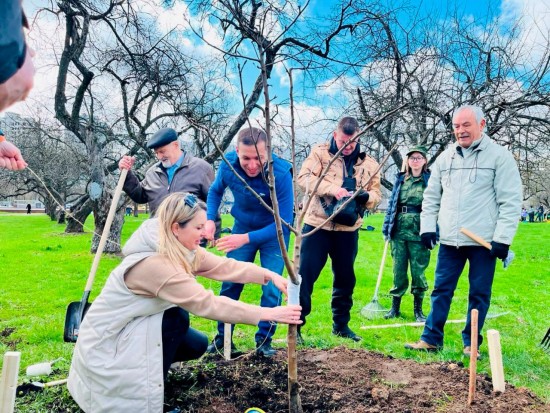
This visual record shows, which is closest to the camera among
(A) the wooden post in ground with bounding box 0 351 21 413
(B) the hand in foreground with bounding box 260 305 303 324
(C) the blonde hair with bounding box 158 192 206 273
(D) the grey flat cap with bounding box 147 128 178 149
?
(A) the wooden post in ground with bounding box 0 351 21 413

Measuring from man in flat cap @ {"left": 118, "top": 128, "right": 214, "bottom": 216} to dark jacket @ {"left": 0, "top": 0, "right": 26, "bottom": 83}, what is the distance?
284 centimetres

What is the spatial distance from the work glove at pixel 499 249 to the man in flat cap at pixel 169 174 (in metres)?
2.39

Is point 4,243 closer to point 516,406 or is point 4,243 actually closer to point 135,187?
point 135,187

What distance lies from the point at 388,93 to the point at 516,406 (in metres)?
8.99

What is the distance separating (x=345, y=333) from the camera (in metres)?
4.46

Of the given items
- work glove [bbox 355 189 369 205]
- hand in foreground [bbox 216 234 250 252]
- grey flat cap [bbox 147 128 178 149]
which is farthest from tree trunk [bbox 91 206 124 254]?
hand in foreground [bbox 216 234 250 252]

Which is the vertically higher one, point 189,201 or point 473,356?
point 189,201

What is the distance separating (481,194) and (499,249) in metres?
0.49

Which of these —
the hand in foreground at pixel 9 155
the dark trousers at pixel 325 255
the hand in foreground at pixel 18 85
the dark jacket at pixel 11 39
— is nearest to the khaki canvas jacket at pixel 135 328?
the hand in foreground at pixel 9 155

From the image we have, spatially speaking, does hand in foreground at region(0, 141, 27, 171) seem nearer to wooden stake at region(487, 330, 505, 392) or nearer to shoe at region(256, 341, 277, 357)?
shoe at region(256, 341, 277, 357)

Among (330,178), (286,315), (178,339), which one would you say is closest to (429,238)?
(330,178)

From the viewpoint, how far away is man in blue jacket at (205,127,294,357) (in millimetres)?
3543

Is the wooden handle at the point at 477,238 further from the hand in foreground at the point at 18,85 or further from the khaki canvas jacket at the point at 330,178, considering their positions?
the hand in foreground at the point at 18,85

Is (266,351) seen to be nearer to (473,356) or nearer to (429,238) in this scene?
(473,356)
